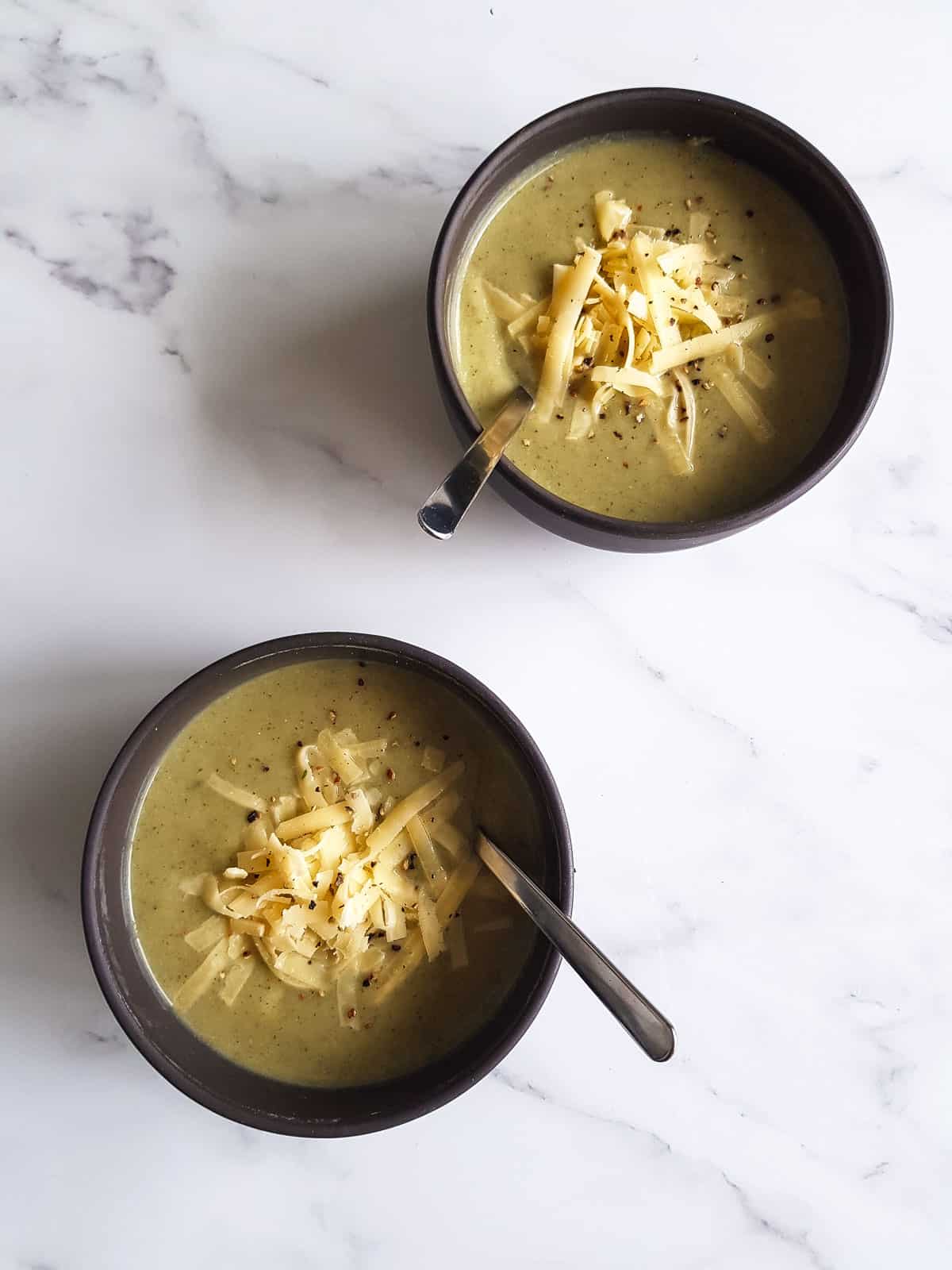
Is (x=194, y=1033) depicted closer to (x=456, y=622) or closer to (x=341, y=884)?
(x=341, y=884)

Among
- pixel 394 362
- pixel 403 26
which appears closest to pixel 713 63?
pixel 403 26

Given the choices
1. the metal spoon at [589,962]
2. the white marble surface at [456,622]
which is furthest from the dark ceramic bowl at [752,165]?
the metal spoon at [589,962]

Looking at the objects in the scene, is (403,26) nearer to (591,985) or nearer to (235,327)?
(235,327)

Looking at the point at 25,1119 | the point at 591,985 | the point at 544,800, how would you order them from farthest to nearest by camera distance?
1. the point at 25,1119
2. the point at 544,800
3. the point at 591,985

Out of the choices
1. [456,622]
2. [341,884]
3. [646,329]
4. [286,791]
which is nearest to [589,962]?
[341,884]

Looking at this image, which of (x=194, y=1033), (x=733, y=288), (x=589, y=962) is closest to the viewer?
(x=589, y=962)

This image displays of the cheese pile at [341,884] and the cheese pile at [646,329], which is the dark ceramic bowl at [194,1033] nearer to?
the cheese pile at [341,884]
